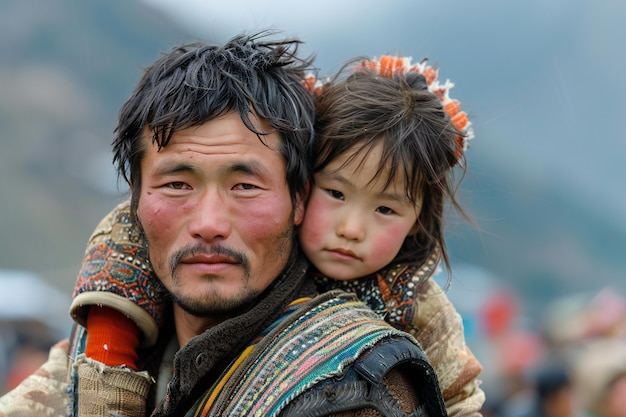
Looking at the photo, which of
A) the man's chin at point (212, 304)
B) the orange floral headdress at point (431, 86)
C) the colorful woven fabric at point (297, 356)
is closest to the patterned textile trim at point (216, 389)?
the colorful woven fabric at point (297, 356)

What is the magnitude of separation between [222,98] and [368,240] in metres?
0.66

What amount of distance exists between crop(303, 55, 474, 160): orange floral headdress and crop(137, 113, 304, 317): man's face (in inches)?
19.2

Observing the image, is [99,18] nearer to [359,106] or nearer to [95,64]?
[95,64]

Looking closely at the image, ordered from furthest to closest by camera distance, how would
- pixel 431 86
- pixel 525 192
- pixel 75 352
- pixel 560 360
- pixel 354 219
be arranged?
1. pixel 525 192
2. pixel 560 360
3. pixel 431 86
4. pixel 75 352
5. pixel 354 219

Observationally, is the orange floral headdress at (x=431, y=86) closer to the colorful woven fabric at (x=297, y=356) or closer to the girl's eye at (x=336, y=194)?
the girl's eye at (x=336, y=194)

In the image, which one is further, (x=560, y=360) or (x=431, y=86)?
(x=560, y=360)

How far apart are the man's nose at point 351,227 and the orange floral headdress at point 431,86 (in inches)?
19.5

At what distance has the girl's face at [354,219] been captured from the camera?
2.62 m

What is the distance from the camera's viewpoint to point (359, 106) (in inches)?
106

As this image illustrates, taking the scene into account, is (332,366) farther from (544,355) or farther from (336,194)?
(544,355)

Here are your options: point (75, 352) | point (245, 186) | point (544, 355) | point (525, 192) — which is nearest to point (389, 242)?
point (245, 186)

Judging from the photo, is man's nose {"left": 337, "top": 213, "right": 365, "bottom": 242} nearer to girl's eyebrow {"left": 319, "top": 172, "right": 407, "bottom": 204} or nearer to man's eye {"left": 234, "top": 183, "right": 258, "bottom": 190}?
girl's eyebrow {"left": 319, "top": 172, "right": 407, "bottom": 204}

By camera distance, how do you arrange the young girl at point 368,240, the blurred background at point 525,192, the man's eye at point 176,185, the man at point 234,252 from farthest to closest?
the blurred background at point 525,192, the young girl at point 368,240, the man's eye at point 176,185, the man at point 234,252

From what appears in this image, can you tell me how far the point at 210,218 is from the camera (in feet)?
7.88
